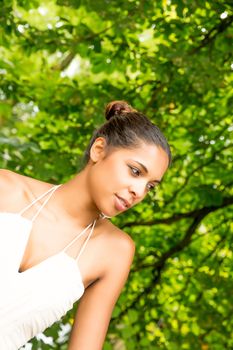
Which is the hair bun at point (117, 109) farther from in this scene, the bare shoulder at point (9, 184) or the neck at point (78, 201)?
the bare shoulder at point (9, 184)

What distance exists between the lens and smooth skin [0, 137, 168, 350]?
2350 mm

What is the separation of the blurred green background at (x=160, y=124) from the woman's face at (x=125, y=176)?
177cm

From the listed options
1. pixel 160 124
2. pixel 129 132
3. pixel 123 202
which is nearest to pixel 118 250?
pixel 123 202

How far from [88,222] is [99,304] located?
0.96ft

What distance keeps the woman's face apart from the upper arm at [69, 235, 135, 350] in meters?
0.28

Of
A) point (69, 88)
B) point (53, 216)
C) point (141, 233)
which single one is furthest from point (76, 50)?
point (53, 216)

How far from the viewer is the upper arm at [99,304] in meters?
2.44

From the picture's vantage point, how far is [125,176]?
2.29 metres

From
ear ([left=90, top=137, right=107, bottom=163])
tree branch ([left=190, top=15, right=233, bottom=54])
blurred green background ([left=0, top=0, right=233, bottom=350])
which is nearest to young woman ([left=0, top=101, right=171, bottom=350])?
ear ([left=90, top=137, right=107, bottom=163])

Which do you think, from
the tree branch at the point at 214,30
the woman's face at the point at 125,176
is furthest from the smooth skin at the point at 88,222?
the tree branch at the point at 214,30

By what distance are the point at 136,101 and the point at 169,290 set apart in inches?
75.9

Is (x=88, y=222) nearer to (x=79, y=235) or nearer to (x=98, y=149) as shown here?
(x=79, y=235)

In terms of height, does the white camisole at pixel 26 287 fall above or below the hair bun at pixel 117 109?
below

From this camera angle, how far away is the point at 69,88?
5.38 metres
